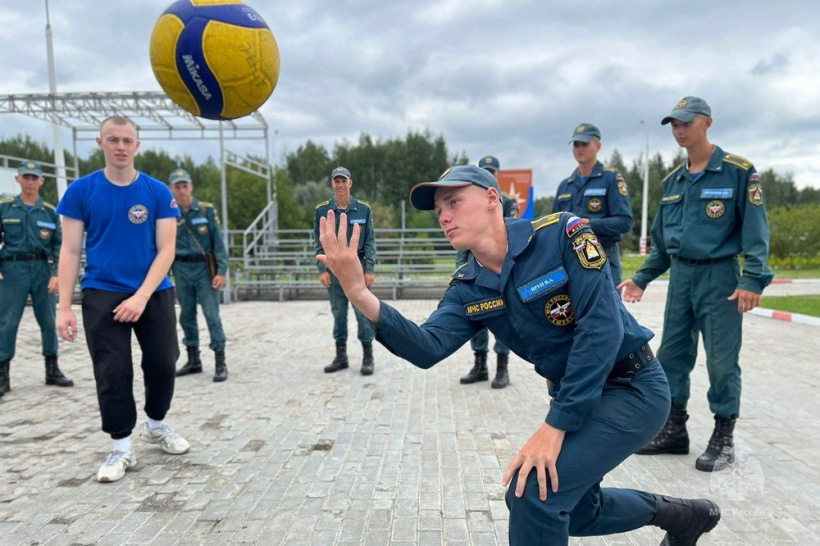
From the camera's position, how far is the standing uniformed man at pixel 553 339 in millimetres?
1729

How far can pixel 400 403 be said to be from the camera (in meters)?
4.96

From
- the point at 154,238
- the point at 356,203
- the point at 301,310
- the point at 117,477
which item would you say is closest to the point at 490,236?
the point at 154,238

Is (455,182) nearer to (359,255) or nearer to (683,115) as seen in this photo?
(683,115)

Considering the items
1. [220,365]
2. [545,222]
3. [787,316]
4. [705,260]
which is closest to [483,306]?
[545,222]

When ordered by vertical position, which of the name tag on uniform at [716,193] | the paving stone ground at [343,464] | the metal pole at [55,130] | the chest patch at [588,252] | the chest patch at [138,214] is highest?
the metal pole at [55,130]

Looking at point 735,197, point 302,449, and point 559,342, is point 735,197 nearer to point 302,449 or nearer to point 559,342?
point 559,342

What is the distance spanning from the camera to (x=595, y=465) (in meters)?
1.78

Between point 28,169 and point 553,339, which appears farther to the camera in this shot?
point 28,169

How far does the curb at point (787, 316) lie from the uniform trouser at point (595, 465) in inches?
343

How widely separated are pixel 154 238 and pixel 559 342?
2.86m

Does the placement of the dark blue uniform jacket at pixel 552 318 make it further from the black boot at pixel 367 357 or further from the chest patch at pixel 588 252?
the black boot at pixel 367 357

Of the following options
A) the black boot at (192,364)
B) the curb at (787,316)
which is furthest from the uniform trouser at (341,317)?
the curb at (787,316)

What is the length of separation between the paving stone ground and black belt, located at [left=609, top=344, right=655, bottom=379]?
1.16 meters

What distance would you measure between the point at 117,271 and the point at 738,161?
4168 millimetres
